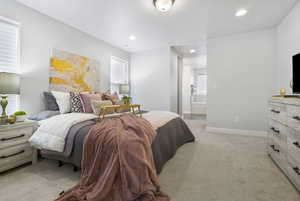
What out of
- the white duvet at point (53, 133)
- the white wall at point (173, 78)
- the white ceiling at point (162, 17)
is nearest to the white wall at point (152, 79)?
the white wall at point (173, 78)

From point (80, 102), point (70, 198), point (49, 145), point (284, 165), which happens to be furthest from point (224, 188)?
point (80, 102)

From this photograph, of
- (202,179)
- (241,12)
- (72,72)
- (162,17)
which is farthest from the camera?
(72,72)

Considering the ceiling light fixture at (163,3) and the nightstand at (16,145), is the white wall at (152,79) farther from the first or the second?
the nightstand at (16,145)

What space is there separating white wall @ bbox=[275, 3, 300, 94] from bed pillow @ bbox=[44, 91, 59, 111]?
169 inches

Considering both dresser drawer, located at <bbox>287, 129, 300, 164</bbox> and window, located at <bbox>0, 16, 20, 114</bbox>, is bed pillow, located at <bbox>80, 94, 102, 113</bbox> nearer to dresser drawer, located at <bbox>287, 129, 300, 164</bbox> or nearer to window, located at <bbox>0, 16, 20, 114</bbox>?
window, located at <bbox>0, 16, 20, 114</bbox>

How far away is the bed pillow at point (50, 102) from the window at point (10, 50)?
0.39 metres

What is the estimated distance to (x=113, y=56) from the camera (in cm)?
430

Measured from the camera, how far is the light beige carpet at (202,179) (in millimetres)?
1361

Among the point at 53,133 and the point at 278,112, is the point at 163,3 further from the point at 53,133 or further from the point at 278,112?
the point at 53,133

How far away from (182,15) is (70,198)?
324 cm

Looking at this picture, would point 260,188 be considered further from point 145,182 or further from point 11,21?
point 11,21

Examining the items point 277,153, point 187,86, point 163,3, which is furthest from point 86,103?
point 187,86

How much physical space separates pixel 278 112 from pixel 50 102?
11.8 feet

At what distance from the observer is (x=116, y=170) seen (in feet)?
4.09
